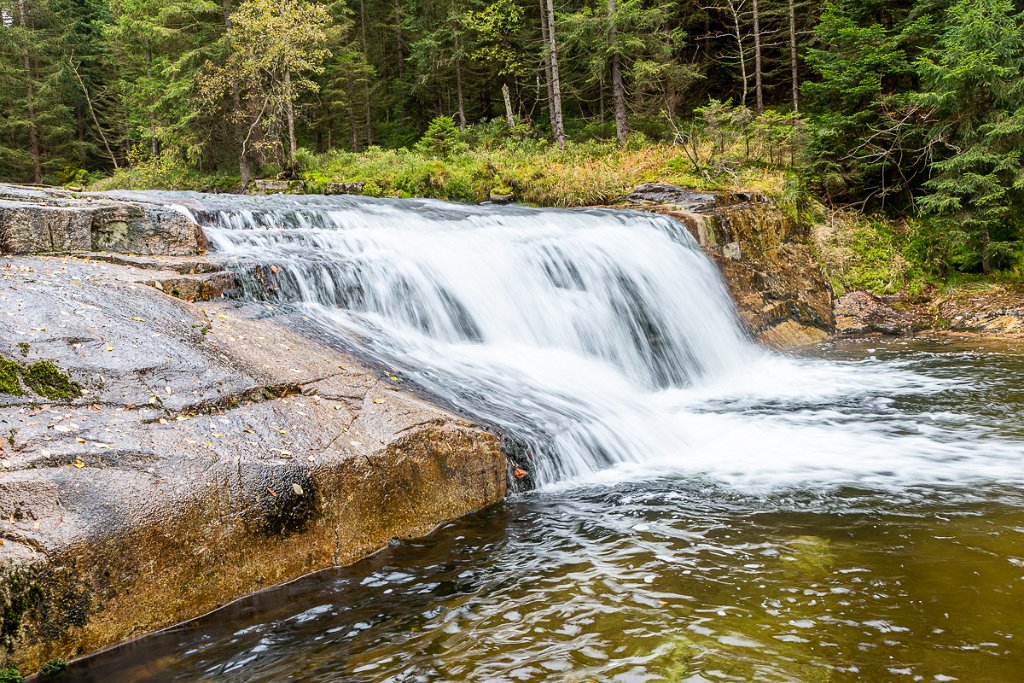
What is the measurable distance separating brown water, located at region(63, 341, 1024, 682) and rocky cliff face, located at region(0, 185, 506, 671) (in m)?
0.21

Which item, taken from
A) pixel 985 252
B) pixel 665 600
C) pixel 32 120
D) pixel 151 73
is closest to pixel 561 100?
pixel 151 73

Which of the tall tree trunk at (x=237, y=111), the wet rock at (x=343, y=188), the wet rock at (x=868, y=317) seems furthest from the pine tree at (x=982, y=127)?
the tall tree trunk at (x=237, y=111)

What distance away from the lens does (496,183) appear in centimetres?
1745

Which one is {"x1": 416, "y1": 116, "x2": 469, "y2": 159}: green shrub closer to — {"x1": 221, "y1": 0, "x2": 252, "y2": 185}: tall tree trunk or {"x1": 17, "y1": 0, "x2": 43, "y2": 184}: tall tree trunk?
{"x1": 221, "y1": 0, "x2": 252, "y2": 185}: tall tree trunk

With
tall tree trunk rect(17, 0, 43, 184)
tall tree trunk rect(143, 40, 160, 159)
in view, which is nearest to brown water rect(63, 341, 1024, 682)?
tall tree trunk rect(143, 40, 160, 159)

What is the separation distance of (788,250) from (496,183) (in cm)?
755

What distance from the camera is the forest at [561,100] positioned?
1283 centimetres

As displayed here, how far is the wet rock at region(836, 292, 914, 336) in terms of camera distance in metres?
12.5

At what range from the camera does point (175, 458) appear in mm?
3912

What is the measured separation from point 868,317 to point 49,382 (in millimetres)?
13085

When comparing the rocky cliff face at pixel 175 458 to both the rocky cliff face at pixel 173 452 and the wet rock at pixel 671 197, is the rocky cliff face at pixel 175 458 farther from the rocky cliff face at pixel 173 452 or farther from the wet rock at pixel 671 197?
the wet rock at pixel 671 197

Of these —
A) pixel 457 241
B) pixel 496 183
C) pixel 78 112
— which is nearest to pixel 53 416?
pixel 457 241

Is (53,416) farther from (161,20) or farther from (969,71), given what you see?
(161,20)

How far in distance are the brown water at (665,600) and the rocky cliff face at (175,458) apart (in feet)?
0.70
